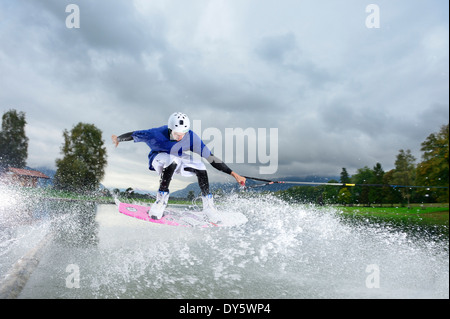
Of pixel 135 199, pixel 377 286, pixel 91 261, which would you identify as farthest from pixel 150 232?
pixel 377 286

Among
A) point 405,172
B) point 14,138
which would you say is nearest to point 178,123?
point 405,172

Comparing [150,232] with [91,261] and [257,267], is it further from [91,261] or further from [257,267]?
[257,267]

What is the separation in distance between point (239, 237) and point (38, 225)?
10505 mm

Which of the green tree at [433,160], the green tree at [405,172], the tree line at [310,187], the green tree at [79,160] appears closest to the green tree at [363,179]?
the tree line at [310,187]

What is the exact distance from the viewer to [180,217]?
5.81m

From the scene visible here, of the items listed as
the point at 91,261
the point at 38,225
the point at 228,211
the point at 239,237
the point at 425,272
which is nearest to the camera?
the point at 425,272

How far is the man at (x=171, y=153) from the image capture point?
5.04 meters

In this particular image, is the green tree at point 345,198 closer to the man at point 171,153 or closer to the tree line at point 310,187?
the tree line at point 310,187

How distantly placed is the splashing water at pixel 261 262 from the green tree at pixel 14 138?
26.7 m

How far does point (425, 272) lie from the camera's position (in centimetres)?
525

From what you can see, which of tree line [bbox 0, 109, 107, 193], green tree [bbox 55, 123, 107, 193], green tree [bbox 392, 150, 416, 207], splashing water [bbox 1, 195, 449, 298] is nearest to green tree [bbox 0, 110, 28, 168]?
tree line [bbox 0, 109, 107, 193]

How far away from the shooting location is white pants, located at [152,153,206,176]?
5.09 meters

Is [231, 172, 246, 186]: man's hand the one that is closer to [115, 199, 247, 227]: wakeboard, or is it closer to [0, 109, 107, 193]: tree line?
[115, 199, 247, 227]: wakeboard
